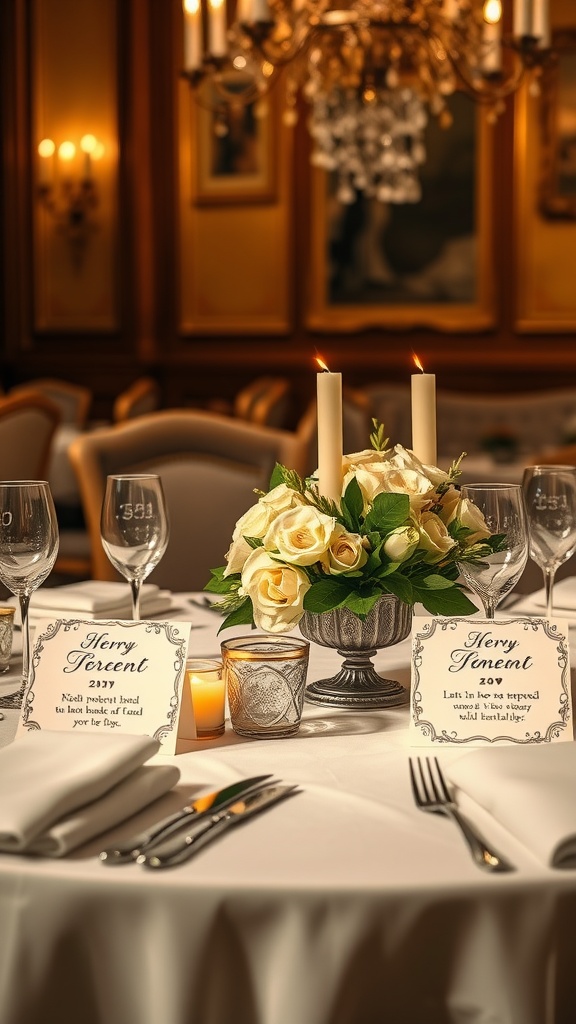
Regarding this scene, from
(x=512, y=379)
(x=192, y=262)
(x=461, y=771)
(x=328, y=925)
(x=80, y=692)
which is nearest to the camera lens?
(x=328, y=925)

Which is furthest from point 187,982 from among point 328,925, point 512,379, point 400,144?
point 512,379

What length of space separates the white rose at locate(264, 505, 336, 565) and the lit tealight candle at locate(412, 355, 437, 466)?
0.75 ft

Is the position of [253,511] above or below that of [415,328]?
below

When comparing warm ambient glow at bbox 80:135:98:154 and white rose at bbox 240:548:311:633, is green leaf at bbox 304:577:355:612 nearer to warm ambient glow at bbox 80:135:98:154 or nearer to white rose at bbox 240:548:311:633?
white rose at bbox 240:548:311:633

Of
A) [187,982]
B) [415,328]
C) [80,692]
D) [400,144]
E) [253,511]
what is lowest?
[187,982]

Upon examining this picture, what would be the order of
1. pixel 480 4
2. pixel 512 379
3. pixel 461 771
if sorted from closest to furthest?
1. pixel 461 771
2. pixel 480 4
3. pixel 512 379

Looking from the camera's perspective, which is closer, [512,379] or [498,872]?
[498,872]

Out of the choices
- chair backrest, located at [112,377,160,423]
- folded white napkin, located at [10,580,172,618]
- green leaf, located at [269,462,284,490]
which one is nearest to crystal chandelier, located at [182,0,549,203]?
chair backrest, located at [112,377,160,423]

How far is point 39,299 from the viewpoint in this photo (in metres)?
7.40

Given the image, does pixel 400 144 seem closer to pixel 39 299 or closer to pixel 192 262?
pixel 192 262

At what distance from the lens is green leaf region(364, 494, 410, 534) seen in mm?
1272

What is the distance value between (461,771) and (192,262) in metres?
6.23

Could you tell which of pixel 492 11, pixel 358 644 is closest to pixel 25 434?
pixel 492 11

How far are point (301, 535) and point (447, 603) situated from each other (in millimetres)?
175
